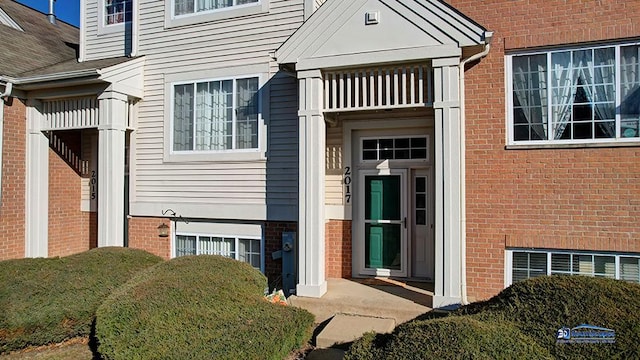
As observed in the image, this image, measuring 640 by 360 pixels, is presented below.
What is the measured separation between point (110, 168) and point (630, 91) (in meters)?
9.27

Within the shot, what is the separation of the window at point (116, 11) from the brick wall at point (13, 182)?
2.76 meters

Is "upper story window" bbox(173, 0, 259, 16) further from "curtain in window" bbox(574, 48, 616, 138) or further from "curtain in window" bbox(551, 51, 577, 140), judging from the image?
"curtain in window" bbox(574, 48, 616, 138)

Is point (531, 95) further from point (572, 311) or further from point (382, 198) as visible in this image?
point (572, 311)

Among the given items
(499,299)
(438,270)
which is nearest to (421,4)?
(438,270)

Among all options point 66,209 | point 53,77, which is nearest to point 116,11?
Answer: point 53,77

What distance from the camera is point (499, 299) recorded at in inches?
172

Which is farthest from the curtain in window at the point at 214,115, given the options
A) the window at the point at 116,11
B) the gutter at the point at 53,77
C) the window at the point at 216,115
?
the window at the point at 116,11

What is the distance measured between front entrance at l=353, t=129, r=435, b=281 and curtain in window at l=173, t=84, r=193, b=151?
3.60 metres

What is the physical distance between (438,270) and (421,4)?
12.8 feet

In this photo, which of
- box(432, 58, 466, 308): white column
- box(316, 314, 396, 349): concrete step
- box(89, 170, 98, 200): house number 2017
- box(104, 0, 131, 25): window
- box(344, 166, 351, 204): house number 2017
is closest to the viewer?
box(316, 314, 396, 349): concrete step

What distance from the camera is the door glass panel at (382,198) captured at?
800cm

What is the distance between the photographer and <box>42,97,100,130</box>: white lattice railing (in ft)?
30.1

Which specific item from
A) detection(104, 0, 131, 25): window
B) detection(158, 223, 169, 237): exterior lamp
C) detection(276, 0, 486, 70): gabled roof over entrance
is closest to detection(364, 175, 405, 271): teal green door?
detection(276, 0, 486, 70): gabled roof over entrance

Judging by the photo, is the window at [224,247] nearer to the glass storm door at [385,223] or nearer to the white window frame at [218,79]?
the white window frame at [218,79]
